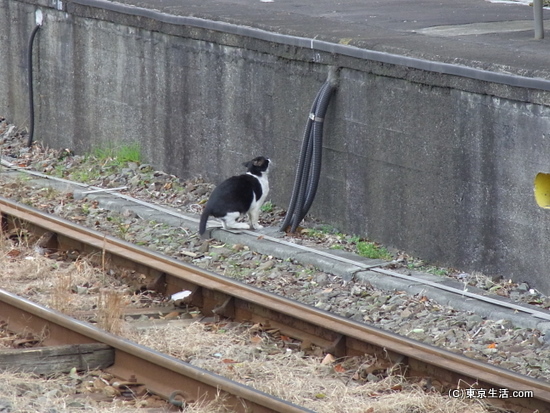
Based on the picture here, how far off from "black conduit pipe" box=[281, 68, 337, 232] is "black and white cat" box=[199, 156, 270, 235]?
0.31 m

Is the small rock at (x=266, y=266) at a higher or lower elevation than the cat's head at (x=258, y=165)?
lower

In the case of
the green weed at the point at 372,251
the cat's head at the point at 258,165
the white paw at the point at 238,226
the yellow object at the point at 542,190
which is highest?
the yellow object at the point at 542,190

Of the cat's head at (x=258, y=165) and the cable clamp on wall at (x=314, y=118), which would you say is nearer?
the cable clamp on wall at (x=314, y=118)

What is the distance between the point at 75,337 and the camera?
244 inches

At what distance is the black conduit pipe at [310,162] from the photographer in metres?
9.22

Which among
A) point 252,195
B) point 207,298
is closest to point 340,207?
point 252,195

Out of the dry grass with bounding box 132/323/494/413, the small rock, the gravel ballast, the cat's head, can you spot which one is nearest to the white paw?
the gravel ballast

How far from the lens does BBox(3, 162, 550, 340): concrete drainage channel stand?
714 cm

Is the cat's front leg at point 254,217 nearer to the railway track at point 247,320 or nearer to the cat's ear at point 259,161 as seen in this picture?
the cat's ear at point 259,161

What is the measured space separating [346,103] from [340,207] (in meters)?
1.01

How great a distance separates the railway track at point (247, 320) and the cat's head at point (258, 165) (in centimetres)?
162

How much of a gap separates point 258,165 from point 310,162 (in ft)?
1.64

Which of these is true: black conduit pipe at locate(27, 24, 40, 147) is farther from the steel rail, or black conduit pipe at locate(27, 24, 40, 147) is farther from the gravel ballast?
the steel rail

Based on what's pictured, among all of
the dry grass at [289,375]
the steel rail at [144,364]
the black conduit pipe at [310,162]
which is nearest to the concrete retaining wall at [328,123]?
the black conduit pipe at [310,162]
